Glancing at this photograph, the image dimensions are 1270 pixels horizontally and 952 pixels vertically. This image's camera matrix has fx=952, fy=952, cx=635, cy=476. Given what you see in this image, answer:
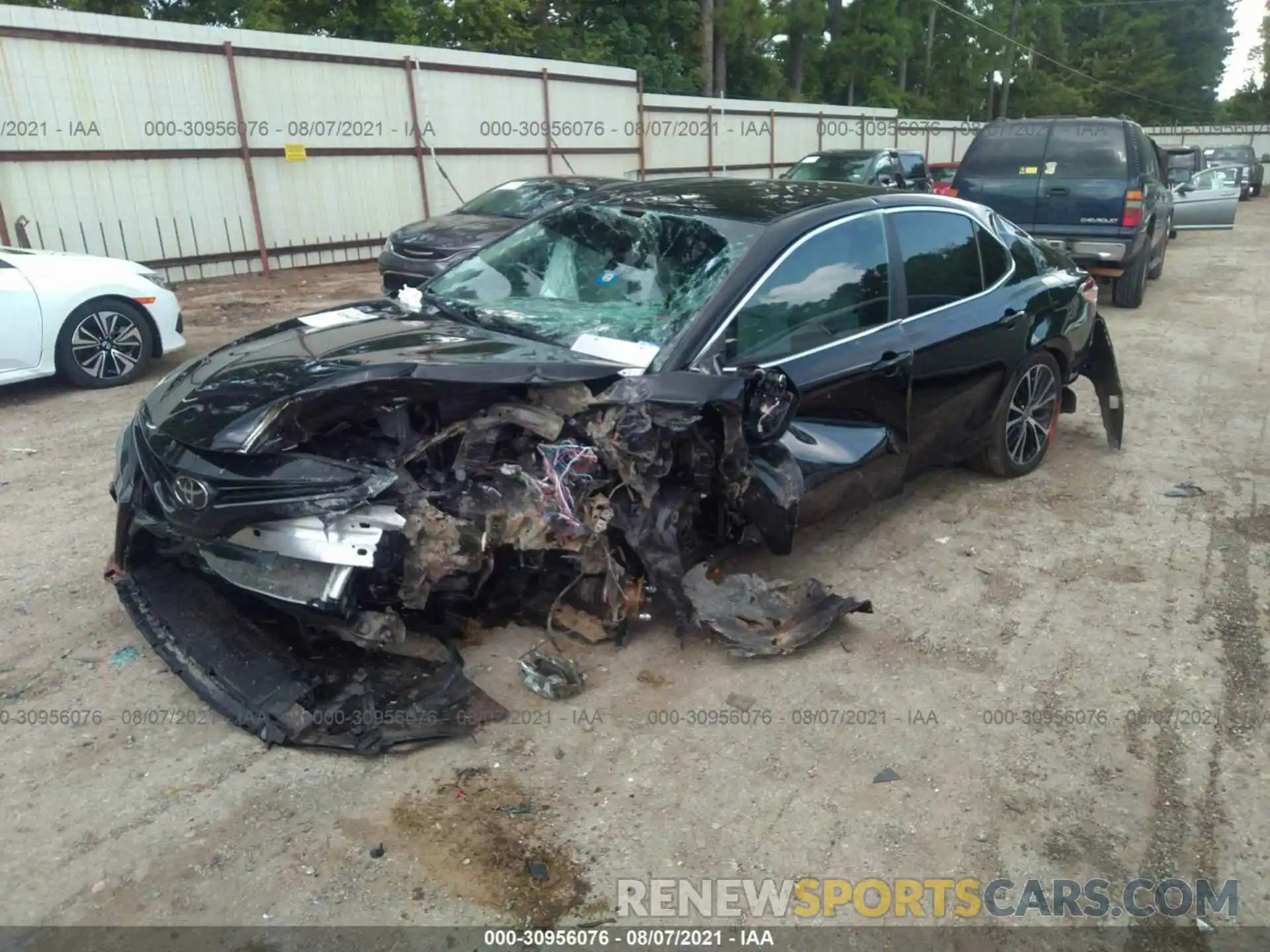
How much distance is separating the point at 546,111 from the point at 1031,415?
13642 millimetres

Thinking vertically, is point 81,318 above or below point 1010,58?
below

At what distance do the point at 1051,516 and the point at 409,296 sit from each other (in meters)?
3.52

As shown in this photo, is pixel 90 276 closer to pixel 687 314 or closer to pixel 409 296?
pixel 409 296

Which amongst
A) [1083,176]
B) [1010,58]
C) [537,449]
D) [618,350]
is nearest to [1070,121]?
[1083,176]

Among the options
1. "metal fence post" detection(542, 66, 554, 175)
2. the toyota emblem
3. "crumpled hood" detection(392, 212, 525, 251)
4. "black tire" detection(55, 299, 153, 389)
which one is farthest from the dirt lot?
"metal fence post" detection(542, 66, 554, 175)

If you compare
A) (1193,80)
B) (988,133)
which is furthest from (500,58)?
(1193,80)

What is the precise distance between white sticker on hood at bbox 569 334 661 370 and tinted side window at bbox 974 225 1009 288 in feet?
7.34

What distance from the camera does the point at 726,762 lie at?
3.11m

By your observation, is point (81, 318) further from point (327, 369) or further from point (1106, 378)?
point (1106, 378)

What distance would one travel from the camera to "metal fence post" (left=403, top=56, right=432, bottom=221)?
1452cm

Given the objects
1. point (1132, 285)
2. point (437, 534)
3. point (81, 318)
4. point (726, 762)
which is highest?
point (81, 318)

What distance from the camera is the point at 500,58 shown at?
1585 cm

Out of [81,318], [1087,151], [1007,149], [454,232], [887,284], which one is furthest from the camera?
[1007,149]

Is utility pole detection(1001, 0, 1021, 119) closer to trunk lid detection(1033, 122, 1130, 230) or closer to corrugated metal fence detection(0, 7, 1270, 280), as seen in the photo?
corrugated metal fence detection(0, 7, 1270, 280)
